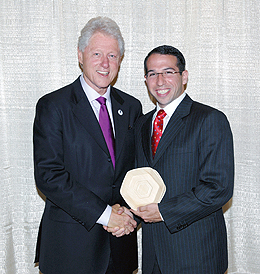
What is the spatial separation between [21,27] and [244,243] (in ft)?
8.23

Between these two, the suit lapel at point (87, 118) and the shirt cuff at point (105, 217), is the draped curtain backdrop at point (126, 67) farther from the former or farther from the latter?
the shirt cuff at point (105, 217)

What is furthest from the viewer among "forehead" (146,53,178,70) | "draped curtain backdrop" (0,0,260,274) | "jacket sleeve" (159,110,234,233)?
"draped curtain backdrop" (0,0,260,274)

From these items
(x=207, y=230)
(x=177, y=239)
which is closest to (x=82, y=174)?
(x=177, y=239)

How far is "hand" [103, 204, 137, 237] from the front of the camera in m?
1.72

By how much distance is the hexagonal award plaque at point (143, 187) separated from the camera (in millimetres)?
1608

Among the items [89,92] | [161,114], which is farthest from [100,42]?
[161,114]

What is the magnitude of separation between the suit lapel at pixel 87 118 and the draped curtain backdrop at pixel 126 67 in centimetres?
77

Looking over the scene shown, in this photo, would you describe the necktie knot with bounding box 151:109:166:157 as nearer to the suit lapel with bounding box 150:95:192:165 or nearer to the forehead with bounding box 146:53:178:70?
the suit lapel with bounding box 150:95:192:165

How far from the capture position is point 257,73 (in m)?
2.56

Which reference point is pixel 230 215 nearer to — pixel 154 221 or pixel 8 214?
pixel 154 221

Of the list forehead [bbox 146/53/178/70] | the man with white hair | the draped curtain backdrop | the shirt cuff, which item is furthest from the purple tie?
the draped curtain backdrop

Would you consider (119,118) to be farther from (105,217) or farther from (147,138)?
(105,217)

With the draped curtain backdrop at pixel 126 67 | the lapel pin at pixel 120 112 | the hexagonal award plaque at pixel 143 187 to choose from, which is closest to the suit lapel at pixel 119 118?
the lapel pin at pixel 120 112

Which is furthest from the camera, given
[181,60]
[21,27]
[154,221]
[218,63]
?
[218,63]
